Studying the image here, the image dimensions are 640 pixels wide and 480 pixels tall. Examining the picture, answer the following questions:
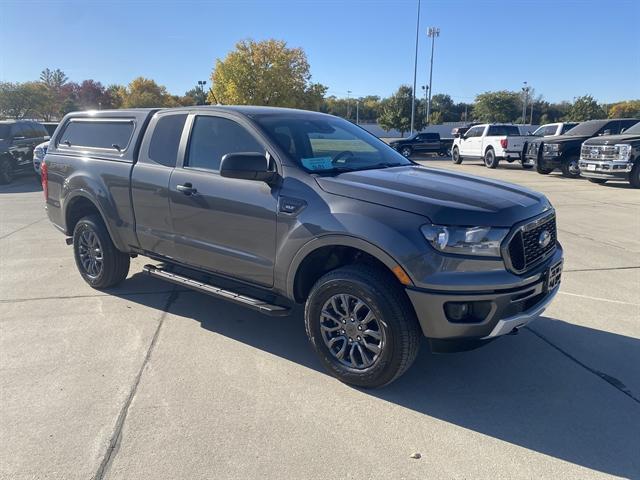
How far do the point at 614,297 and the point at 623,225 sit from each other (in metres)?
4.41

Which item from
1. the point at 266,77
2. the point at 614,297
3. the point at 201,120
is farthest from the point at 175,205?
the point at 266,77

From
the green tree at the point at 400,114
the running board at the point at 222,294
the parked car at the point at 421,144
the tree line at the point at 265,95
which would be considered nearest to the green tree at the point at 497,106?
the tree line at the point at 265,95

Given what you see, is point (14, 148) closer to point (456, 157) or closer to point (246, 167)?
point (246, 167)

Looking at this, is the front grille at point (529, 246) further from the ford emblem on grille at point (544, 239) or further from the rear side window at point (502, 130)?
the rear side window at point (502, 130)

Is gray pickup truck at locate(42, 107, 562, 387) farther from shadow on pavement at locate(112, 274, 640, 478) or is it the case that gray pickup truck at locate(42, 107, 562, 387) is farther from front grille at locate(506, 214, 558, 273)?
shadow on pavement at locate(112, 274, 640, 478)

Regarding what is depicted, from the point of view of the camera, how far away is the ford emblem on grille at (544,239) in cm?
347

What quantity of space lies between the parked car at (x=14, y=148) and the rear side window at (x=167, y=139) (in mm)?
14190

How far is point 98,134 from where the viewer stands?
17.5 feet

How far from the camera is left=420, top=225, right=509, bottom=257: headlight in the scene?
3.03 metres

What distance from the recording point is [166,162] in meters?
4.51

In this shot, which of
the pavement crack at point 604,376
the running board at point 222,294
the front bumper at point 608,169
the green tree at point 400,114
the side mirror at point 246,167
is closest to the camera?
the pavement crack at point 604,376

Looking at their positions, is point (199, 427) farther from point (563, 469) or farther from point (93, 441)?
point (563, 469)

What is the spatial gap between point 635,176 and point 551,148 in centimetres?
365

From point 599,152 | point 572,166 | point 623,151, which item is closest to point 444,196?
point 623,151
